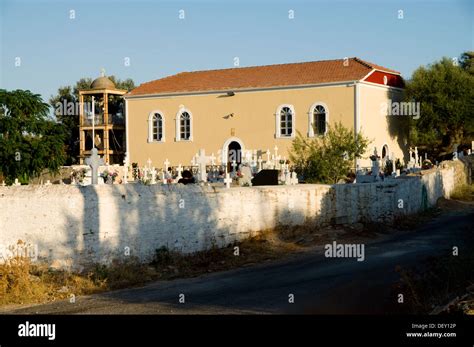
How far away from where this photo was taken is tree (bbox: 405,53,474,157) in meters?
43.7

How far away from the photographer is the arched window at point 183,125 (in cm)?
4569

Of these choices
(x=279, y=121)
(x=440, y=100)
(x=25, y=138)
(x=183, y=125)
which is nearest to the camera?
(x=25, y=138)

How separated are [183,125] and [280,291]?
118 ft

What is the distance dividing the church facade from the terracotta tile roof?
0.06 metres

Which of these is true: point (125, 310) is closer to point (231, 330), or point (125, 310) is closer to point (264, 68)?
point (231, 330)

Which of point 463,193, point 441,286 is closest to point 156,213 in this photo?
point 441,286

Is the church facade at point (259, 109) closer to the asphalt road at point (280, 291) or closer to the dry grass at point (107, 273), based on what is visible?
the dry grass at point (107, 273)

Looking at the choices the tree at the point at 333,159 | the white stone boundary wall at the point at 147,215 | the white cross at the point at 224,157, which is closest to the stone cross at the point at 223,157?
the white cross at the point at 224,157

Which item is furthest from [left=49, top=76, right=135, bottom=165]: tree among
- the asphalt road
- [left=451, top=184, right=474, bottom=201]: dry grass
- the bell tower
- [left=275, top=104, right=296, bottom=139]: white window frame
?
the asphalt road

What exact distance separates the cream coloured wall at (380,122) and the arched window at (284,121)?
4.13 meters

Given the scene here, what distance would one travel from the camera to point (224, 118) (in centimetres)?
4412

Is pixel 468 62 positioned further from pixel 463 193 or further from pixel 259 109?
pixel 463 193

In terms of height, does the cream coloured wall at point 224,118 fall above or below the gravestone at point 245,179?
above

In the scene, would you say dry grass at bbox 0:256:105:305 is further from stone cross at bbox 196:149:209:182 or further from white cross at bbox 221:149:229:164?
white cross at bbox 221:149:229:164
